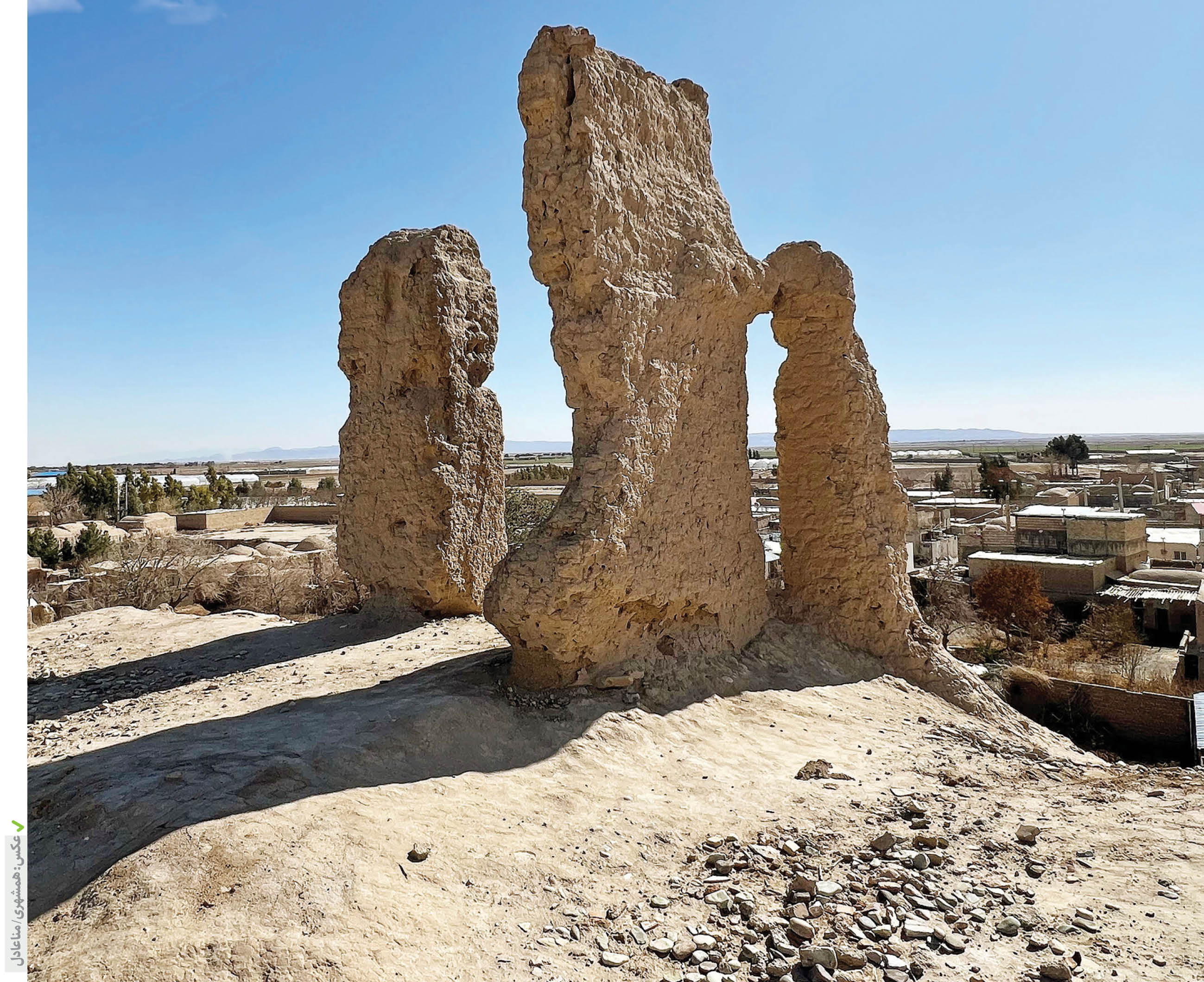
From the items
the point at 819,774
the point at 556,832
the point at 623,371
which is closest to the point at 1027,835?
the point at 819,774

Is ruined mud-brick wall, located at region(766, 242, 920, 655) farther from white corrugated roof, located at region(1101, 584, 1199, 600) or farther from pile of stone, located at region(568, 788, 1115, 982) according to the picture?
white corrugated roof, located at region(1101, 584, 1199, 600)

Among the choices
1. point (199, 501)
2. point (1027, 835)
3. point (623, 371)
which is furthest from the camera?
point (199, 501)

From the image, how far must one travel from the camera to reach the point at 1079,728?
8.59 metres

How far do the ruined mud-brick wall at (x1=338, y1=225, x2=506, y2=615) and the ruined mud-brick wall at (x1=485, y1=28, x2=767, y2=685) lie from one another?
109 inches

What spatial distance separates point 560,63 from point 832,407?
3.69m

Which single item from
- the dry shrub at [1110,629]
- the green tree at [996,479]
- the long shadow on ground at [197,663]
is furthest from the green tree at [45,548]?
the green tree at [996,479]

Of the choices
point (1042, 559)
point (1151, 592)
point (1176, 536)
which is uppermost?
point (1176, 536)

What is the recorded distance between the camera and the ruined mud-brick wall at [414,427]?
8.12 m

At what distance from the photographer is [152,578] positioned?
12.9 metres

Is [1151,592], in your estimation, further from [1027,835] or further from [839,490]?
[1027,835]

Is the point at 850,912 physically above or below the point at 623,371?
below

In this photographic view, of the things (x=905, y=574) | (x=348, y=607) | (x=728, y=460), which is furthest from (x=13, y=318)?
(x=348, y=607)

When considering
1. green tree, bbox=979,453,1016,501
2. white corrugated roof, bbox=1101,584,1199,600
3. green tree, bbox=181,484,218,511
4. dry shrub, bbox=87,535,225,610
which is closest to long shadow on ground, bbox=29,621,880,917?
dry shrub, bbox=87,535,225,610

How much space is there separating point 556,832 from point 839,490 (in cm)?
439
